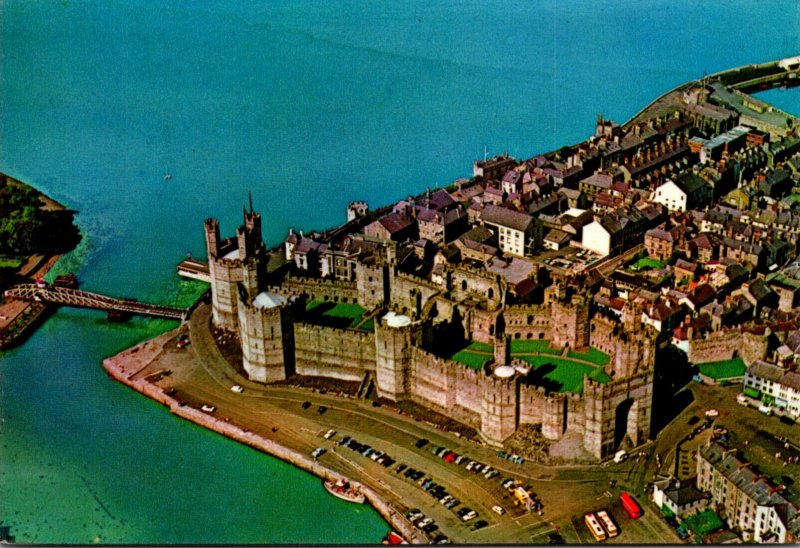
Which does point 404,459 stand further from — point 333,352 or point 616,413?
point 616,413

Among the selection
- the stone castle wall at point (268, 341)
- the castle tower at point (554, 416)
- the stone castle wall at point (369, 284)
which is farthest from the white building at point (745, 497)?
the stone castle wall at point (268, 341)

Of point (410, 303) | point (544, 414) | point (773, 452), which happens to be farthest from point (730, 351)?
point (410, 303)

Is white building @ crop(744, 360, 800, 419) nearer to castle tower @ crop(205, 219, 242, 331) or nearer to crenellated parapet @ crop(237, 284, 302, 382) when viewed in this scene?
crenellated parapet @ crop(237, 284, 302, 382)

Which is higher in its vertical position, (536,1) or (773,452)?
(536,1)

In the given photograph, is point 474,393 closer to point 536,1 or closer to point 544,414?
point 544,414

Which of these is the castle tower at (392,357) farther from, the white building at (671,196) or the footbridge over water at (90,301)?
the white building at (671,196)
